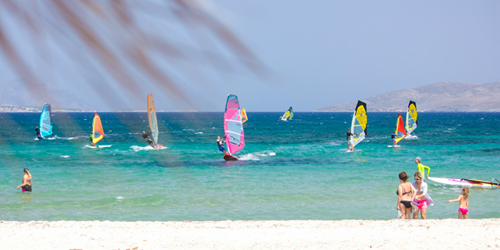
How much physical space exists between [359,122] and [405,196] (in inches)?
779

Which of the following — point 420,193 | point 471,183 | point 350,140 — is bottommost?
point 471,183

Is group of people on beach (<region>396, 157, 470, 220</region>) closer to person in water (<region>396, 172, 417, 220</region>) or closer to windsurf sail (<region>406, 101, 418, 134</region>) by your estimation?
person in water (<region>396, 172, 417, 220</region>)

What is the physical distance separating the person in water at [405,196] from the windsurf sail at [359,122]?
722 inches

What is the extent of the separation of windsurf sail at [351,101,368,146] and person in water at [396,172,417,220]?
1834 cm

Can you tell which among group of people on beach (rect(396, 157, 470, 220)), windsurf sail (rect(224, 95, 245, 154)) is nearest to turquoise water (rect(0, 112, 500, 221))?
windsurf sail (rect(224, 95, 245, 154))

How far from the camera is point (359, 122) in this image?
29094mm

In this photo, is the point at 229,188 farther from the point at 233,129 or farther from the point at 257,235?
the point at 233,129

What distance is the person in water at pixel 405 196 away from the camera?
382 inches

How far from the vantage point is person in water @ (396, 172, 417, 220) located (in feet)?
31.9

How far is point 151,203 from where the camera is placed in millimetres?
13688

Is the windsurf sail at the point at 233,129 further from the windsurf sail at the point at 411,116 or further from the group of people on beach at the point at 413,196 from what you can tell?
the windsurf sail at the point at 411,116

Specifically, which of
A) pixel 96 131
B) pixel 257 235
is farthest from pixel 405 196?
pixel 96 131

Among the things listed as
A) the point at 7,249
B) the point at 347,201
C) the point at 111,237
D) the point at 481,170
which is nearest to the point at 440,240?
the point at 347,201

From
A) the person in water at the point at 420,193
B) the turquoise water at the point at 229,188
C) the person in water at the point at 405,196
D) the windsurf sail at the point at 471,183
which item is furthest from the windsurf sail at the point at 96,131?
the person in water at the point at 420,193
